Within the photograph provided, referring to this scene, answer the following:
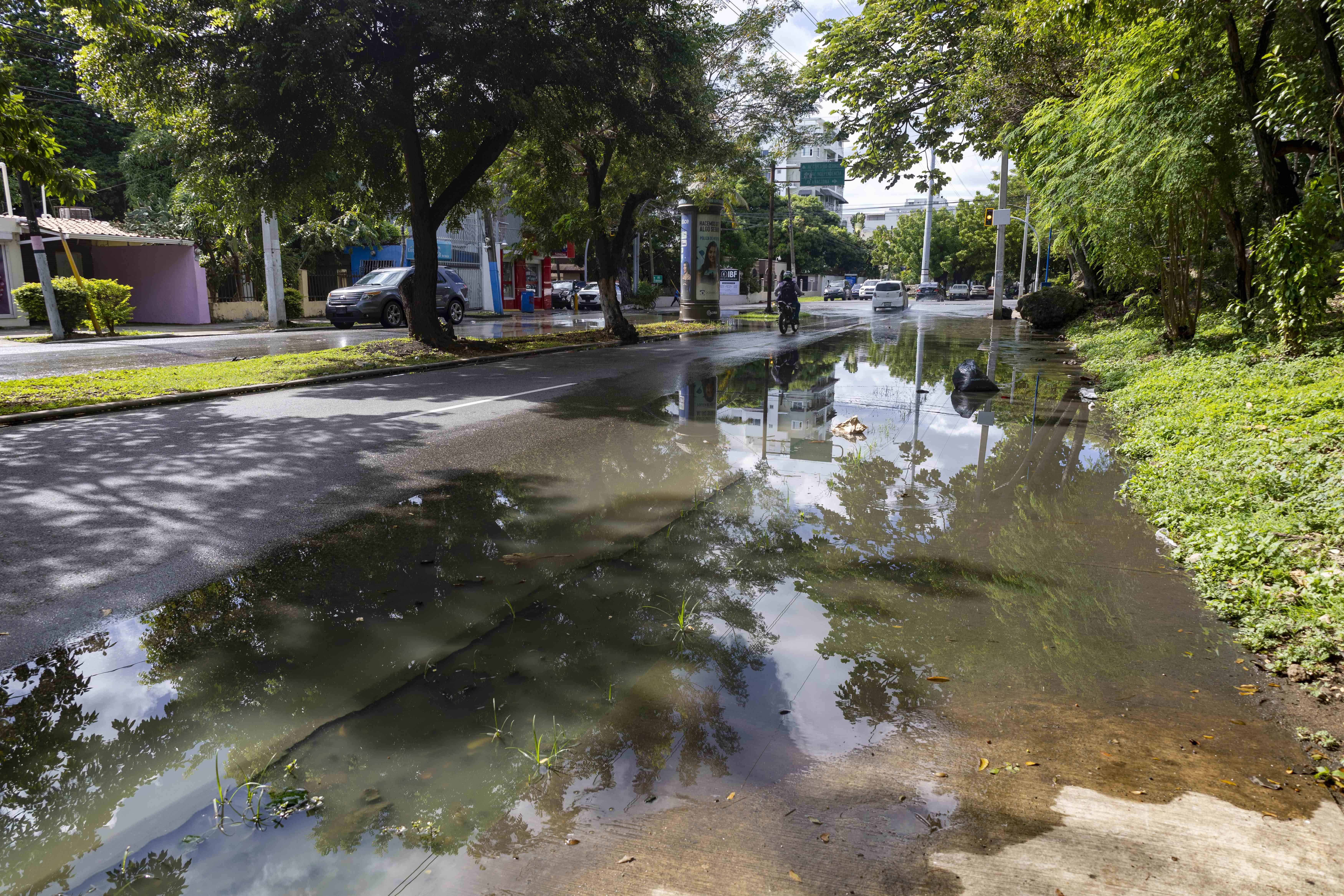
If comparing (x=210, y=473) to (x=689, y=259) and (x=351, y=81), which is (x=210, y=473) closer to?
(x=351, y=81)

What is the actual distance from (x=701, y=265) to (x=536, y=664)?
3148cm

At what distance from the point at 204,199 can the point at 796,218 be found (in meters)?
77.3

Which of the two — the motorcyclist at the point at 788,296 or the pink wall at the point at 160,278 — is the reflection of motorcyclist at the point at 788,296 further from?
the pink wall at the point at 160,278

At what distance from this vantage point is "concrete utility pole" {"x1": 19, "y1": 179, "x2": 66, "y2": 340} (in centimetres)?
2108

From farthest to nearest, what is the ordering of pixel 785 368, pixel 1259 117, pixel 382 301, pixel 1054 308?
1. pixel 1054 308
2. pixel 382 301
3. pixel 785 368
4. pixel 1259 117

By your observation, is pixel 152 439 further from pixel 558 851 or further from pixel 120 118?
pixel 120 118

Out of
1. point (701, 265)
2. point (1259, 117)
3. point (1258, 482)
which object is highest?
point (1259, 117)

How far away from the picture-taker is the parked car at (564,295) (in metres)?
49.8

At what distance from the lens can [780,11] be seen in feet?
83.1

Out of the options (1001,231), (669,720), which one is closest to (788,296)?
(1001,231)

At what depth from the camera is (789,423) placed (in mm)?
10609

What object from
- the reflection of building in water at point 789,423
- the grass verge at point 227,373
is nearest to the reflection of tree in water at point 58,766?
the reflection of building in water at point 789,423

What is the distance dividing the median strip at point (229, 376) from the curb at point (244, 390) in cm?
1

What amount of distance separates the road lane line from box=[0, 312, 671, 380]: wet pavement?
274 inches
